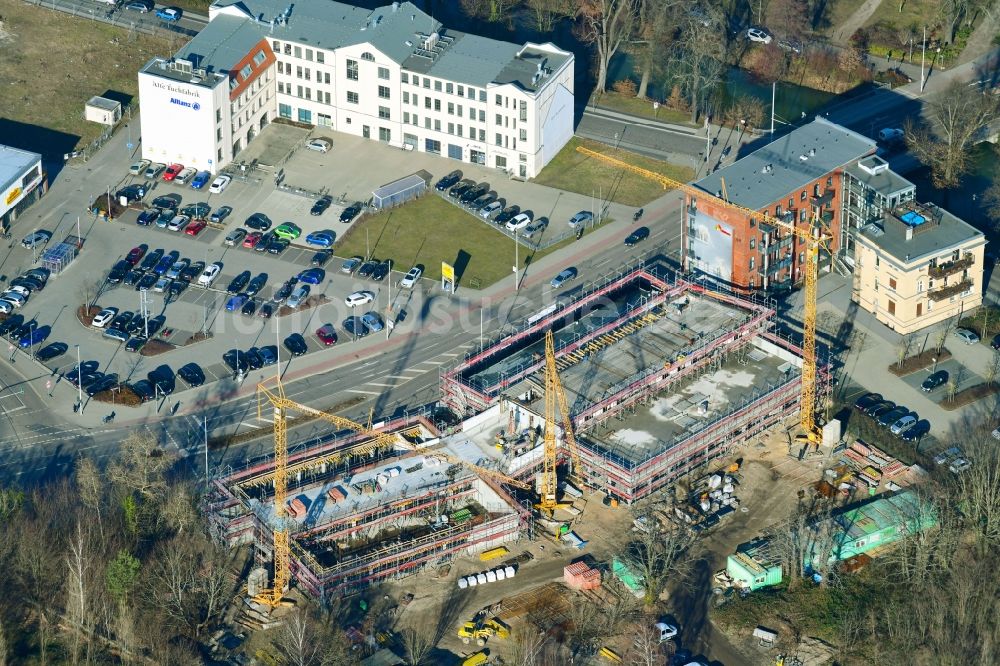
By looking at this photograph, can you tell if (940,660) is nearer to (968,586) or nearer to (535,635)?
(968,586)

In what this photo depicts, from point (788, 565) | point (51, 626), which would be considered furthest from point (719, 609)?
point (51, 626)

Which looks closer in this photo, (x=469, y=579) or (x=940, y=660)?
(x=940, y=660)

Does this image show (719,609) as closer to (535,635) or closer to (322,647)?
(535,635)

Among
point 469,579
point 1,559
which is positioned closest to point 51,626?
point 1,559

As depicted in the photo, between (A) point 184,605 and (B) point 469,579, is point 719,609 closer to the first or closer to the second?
(B) point 469,579

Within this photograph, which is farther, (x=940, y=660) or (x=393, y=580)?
(x=393, y=580)

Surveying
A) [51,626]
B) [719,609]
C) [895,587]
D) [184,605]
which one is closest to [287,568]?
[184,605]
